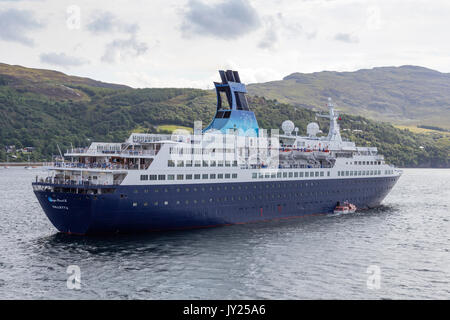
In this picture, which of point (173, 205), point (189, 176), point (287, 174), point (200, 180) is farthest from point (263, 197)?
point (173, 205)

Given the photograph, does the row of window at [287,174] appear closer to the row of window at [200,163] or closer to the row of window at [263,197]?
the row of window at [263,197]

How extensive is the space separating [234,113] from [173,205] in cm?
2060

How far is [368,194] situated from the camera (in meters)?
72.1

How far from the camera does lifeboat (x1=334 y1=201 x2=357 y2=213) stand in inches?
2571

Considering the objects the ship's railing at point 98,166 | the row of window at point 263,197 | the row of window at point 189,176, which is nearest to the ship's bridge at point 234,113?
the row of window at point 263,197

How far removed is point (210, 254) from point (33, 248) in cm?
1680

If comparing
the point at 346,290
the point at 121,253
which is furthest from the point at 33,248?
the point at 346,290

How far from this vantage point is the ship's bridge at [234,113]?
206ft

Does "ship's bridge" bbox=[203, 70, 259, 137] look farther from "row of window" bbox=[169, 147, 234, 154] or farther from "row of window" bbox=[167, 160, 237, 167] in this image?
"row of window" bbox=[167, 160, 237, 167]

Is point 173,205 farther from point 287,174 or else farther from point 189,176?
point 287,174

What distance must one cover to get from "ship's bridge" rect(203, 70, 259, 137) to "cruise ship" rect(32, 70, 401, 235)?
0.49ft

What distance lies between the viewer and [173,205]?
47406 mm

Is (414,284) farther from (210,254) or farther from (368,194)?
(368,194)

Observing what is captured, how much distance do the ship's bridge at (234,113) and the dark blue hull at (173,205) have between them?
10.5 meters
